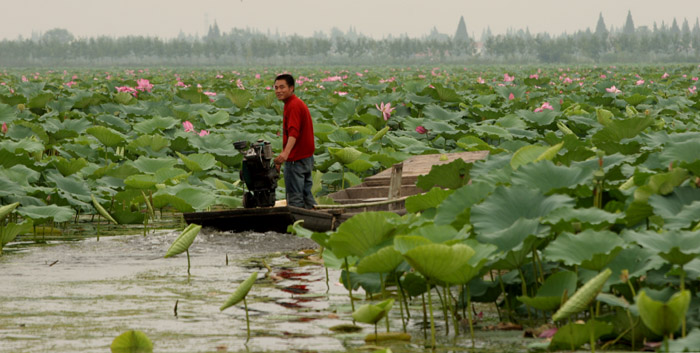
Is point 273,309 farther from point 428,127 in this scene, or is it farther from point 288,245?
point 428,127

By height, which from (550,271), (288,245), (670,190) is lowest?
(288,245)

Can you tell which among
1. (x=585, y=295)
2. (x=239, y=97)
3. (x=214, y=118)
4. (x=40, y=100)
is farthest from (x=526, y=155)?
(x=239, y=97)

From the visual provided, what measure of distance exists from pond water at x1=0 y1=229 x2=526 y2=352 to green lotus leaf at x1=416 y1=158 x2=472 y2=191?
78cm

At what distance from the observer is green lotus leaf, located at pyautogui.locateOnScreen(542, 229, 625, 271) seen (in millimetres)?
3391

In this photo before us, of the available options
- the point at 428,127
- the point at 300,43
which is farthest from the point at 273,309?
the point at 300,43

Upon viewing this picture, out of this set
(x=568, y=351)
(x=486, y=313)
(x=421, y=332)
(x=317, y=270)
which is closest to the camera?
(x=568, y=351)

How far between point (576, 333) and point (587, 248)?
336 mm

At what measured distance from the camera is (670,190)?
3.97 meters

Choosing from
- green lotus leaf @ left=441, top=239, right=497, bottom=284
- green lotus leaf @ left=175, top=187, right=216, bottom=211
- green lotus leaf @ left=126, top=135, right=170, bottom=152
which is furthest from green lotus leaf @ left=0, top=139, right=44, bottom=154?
green lotus leaf @ left=441, top=239, right=497, bottom=284

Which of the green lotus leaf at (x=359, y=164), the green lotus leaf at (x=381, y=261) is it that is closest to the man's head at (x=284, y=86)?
the green lotus leaf at (x=359, y=164)

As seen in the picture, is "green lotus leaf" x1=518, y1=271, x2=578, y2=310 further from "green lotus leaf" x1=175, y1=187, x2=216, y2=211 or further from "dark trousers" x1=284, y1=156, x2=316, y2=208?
"dark trousers" x1=284, y1=156, x2=316, y2=208

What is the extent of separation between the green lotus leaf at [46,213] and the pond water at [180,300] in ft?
0.72

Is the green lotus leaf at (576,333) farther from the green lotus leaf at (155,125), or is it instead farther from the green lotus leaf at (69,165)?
the green lotus leaf at (155,125)

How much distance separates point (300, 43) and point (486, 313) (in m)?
115
